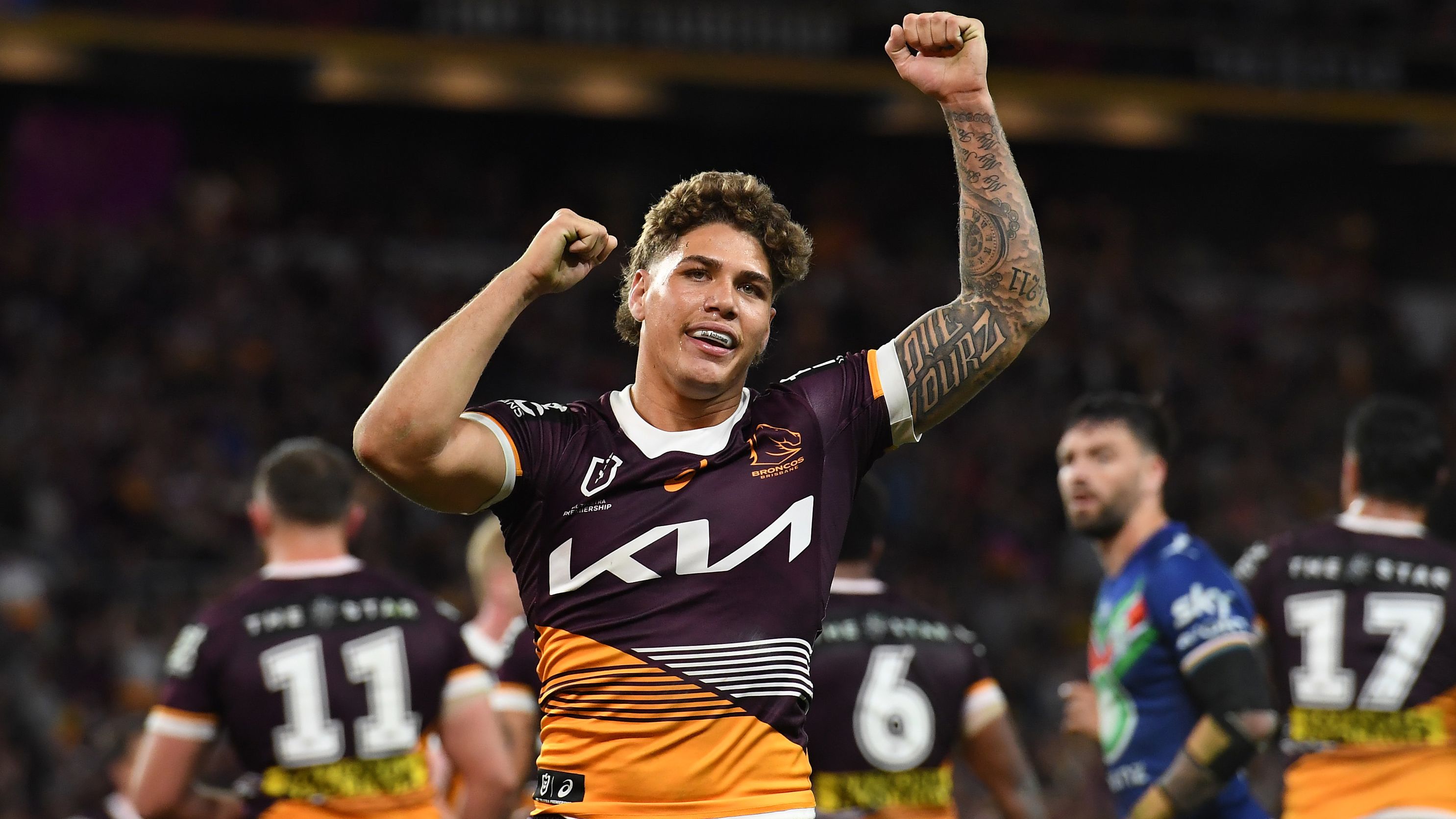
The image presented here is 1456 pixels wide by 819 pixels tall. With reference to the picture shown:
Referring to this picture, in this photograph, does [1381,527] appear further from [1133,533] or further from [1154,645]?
[1154,645]

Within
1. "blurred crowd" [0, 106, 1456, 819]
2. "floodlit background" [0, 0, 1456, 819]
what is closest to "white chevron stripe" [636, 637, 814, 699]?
"blurred crowd" [0, 106, 1456, 819]

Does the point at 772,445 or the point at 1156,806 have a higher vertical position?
the point at 772,445

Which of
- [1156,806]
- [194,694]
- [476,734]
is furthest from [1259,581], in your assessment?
[194,694]

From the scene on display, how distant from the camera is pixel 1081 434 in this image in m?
5.86

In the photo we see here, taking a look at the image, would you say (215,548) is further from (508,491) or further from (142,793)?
Result: (508,491)

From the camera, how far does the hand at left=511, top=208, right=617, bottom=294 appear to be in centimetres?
316

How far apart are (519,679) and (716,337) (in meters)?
3.11

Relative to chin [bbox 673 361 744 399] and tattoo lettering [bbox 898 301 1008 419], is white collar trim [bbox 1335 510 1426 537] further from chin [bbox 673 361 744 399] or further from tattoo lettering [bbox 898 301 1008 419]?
chin [bbox 673 361 744 399]

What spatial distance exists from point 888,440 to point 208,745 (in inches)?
115

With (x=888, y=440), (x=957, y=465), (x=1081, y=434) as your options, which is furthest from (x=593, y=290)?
(x=888, y=440)

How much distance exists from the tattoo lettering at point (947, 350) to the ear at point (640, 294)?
1.79ft

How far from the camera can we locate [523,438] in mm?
3250

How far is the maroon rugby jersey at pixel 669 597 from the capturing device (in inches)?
124

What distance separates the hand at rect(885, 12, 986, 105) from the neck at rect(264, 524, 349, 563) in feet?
9.60
